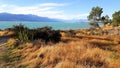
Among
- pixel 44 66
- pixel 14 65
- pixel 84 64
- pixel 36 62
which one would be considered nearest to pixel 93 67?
pixel 84 64

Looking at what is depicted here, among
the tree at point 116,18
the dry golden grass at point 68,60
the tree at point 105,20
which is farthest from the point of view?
the tree at point 105,20

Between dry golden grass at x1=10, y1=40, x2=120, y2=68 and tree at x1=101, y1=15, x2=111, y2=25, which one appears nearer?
dry golden grass at x1=10, y1=40, x2=120, y2=68

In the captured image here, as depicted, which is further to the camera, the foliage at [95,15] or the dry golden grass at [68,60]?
the foliage at [95,15]

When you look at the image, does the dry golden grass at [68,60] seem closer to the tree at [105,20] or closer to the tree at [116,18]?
the tree at [116,18]

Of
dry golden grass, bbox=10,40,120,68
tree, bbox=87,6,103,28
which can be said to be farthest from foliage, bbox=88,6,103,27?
dry golden grass, bbox=10,40,120,68

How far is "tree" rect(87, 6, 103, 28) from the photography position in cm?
6386

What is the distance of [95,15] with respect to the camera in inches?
2542

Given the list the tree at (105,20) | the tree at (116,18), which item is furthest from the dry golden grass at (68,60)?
the tree at (105,20)

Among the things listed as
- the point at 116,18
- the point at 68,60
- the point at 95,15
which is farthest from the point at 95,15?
the point at 68,60

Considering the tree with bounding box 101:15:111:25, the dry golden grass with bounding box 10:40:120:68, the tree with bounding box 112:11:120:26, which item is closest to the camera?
the dry golden grass with bounding box 10:40:120:68

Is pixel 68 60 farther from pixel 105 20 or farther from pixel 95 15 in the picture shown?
pixel 105 20

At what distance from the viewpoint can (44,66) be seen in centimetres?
960

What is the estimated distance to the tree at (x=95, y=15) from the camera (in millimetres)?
63862

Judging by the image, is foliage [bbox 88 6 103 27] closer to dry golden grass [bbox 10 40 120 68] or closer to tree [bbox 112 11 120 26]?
tree [bbox 112 11 120 26]
